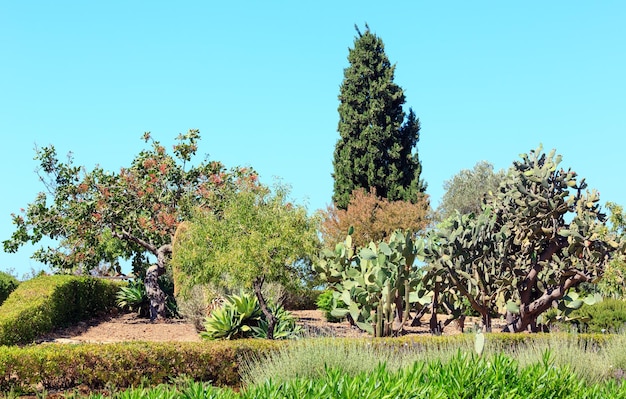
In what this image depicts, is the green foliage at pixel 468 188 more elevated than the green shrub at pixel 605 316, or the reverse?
the green foliage at pixel 468 188

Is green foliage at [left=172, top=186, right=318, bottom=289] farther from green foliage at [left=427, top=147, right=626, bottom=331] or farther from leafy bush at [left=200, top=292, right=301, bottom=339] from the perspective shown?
green foliage at [left=427, top=147, right=626, bottom=331]

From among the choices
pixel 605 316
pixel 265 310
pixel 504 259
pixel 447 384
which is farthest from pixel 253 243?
pixel 605 316

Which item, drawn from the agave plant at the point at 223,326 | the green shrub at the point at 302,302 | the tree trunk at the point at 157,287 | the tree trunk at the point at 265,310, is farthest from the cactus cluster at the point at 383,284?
the green shrub at the point at 302,302

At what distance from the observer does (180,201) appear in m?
24.1

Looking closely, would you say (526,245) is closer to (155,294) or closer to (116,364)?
(116,364)

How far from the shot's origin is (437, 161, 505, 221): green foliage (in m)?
43.3

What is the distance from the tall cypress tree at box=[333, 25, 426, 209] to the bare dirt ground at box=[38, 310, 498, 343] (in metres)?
13.8

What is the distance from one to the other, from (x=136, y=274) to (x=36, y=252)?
3.42m

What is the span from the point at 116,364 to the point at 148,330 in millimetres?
9195

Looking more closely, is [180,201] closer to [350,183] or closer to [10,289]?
[10,289]

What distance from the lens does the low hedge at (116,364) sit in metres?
10.8

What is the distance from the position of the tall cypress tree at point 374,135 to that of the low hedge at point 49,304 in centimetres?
1463

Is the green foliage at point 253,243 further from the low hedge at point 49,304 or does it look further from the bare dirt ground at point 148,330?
the low hedge at point 49,304

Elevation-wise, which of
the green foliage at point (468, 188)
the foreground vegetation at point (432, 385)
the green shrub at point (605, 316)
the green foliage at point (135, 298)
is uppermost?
the green foliage at point (468, 188)
